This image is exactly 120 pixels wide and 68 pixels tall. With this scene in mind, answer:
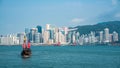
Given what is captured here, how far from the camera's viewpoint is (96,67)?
52.3 meters

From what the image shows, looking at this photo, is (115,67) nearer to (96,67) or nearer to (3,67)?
(96,67)

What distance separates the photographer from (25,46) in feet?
272

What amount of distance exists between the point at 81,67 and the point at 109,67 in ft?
15.5

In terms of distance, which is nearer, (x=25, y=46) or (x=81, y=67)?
(x=81, y=67)

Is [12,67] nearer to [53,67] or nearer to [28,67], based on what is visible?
[28,67]

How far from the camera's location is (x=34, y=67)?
52.9 metres

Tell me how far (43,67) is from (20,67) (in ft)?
13.5

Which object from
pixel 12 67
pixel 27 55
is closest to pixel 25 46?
pixel 27 55

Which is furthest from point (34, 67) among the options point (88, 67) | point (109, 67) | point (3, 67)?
point (109, 67)

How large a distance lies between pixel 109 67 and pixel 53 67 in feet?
30.9

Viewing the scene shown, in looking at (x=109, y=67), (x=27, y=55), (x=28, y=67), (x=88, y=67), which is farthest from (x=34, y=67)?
(x=27, y=55)

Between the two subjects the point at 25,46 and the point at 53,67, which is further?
the point at 25,46

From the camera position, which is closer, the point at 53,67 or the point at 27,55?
the point at 53,67

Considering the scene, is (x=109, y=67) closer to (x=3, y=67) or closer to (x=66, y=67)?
(x=66, y=67)
